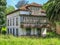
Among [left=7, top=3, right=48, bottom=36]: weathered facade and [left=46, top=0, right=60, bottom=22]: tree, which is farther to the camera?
[left=7, top=3, right=48, bottom=36]: weathered facade

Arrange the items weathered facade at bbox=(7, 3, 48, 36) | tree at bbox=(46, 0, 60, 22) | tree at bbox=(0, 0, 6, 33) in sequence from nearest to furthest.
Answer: tree at bbox=(46, 0, 60, 22) < weathered facade at bbox=(7, 3, 48, 36) < tree at bbox=(0, 0, 6, 33)

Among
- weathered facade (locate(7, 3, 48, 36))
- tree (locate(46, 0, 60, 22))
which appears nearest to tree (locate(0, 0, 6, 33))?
weathered facade (locate(7, 3, 48, 36))

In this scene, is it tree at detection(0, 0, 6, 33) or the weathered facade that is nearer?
the weathered facade

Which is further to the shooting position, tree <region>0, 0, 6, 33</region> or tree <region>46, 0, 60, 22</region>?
tree <region>0, 0, 6, 33</region>

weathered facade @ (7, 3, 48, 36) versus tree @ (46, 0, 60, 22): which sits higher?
tree @ (46, 0, 60, 22)

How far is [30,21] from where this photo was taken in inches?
1881

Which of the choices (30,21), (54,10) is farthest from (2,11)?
(54,10)

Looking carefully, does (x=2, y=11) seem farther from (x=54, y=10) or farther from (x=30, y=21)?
(x=54, y=10)

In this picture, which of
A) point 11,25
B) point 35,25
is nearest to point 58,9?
point 35,25

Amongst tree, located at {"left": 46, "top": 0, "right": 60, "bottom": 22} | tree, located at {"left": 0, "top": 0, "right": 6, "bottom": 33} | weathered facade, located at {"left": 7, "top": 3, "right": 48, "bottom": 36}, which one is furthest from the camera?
tree, located at {"left": 0, "top": 0, "right": 6, "bottom": 33}

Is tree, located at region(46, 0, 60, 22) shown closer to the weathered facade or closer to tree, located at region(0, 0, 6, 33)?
the weathered facade

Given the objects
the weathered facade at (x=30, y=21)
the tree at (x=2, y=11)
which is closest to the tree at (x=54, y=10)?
the weathered facade at (x=30, y=21)

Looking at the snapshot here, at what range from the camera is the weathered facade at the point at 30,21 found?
4741 centimetres

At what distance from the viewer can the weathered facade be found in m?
47.4
